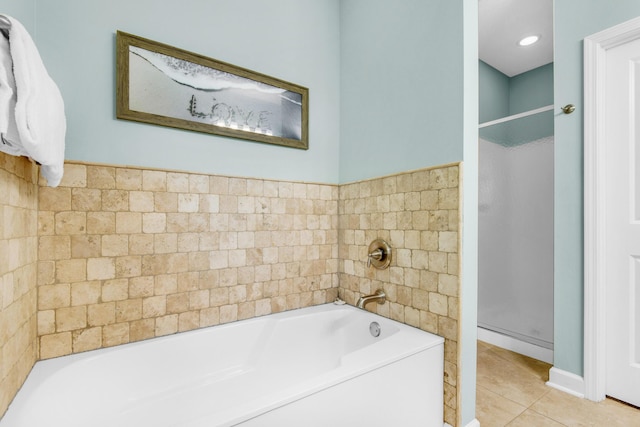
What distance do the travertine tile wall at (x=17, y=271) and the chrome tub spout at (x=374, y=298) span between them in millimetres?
1492

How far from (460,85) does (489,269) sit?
1.92 m

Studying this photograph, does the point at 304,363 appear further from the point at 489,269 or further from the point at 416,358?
the point at 489,269

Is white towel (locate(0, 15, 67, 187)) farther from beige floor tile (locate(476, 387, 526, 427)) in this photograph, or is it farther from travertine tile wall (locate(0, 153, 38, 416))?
beige floor tile (locate(476, 387, 526, 427))

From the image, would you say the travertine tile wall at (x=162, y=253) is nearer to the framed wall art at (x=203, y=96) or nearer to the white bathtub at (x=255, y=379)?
the white bathtub at (x=255, y=379)

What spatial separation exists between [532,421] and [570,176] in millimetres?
1439

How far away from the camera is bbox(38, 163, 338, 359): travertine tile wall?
53.8 inches

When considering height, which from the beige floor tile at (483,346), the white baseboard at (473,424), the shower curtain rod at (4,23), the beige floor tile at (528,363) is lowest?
the beige floor tile at (483,346)

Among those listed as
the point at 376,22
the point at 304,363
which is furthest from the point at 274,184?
the point at 376,22

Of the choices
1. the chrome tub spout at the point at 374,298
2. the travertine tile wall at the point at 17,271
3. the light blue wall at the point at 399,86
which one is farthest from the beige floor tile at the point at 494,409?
the travertine tile wall at the point at 17,271

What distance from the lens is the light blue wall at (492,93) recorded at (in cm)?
313

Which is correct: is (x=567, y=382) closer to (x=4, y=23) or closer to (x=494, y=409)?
(x=494, y=409)

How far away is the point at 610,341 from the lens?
175 centimetres

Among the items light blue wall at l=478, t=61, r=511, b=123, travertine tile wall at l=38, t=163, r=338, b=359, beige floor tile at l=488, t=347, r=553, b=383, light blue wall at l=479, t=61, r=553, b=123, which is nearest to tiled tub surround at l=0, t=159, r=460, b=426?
travertine tile wall at l=38, t=163, r=338, b=359

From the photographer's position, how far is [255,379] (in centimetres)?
169
